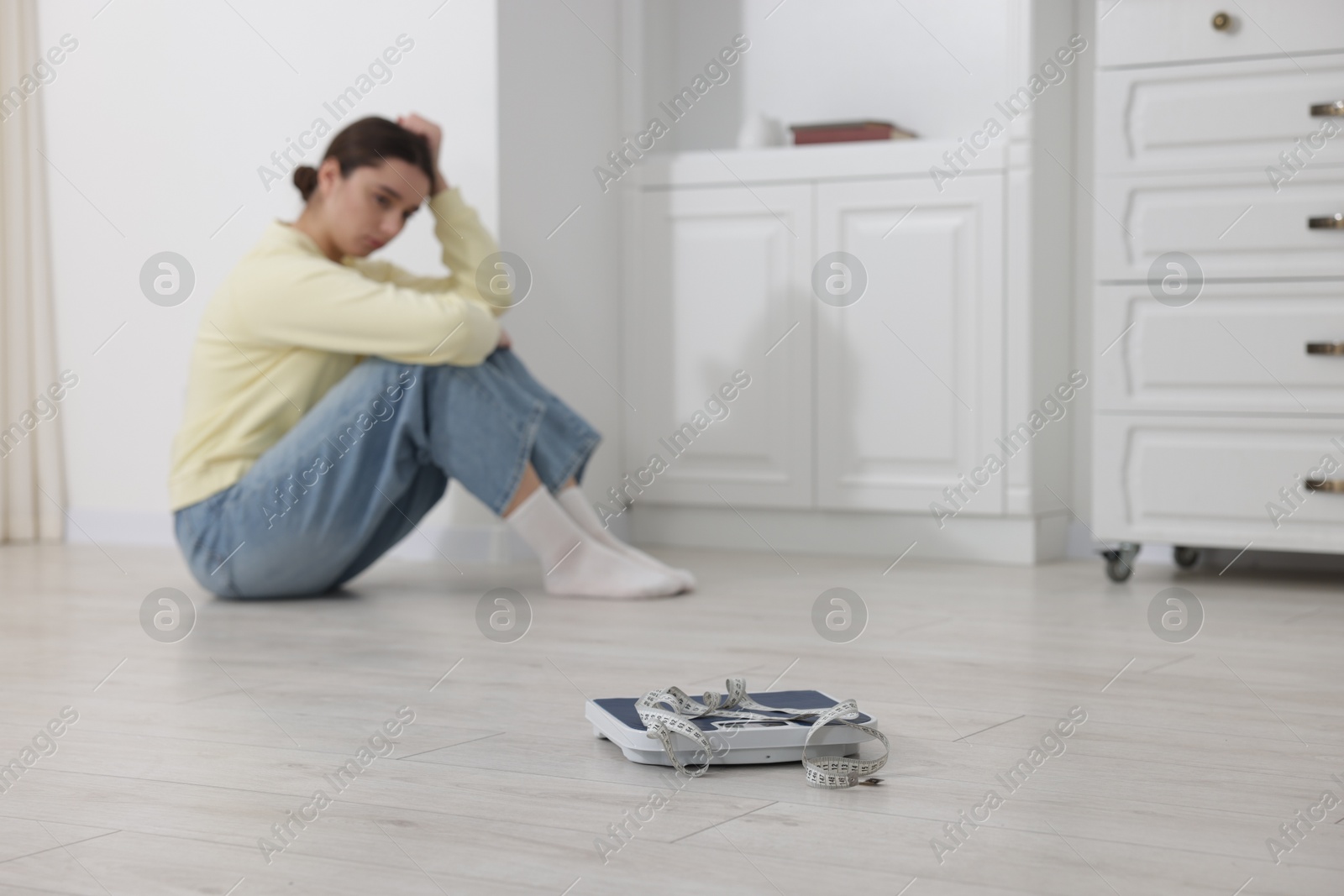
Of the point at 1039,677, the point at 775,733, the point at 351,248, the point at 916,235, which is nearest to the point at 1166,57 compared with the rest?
the point at 916,235

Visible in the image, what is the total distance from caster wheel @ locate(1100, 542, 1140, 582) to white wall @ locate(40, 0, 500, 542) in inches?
53.0

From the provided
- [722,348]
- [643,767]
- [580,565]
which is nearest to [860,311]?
[722,348]

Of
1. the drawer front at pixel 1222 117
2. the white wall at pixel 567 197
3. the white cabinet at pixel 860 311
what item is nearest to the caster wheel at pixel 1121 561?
the white cabinet at pixel 860 311

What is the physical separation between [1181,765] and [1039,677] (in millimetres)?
418

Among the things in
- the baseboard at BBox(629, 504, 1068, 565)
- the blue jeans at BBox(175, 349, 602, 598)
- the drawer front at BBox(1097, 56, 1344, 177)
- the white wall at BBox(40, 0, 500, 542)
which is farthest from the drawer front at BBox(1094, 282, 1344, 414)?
the white wall at BBox(40, 0, 500, 542)

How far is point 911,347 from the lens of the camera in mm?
2893

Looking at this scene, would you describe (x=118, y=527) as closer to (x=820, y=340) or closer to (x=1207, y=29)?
(x=820, y=340)

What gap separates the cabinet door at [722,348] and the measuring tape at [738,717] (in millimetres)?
1713

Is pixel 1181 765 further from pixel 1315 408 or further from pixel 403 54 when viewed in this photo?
pixel 403 54

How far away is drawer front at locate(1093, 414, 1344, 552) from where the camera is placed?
2322mm

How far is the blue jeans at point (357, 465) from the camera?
7.34 feet

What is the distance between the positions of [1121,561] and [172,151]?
216cm

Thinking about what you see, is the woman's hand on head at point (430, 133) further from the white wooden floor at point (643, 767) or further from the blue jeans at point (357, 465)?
the white wooden floor at point (643, 767)

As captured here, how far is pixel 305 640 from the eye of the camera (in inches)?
76.2
